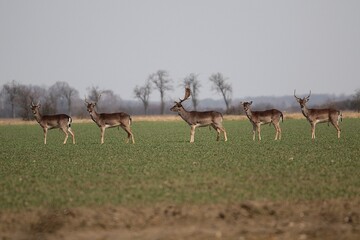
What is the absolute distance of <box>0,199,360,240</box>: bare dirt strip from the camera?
851 centimetres

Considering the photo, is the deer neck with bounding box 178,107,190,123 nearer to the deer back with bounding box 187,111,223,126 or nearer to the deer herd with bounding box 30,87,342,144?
the deer herd with bounding box 30,87,342,144

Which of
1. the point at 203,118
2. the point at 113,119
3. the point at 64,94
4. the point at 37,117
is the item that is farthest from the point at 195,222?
the point at 64,94

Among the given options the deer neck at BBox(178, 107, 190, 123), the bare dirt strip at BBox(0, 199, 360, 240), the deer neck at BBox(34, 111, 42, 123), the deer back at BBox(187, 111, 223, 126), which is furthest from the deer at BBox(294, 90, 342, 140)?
the bare dirt strip at BBox(0, 199, 360, 240)

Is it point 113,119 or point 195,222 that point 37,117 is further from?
point 195,222

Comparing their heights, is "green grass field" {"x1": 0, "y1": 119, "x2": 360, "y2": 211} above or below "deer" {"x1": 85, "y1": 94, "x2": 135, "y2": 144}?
below

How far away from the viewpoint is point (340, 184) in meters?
11.6

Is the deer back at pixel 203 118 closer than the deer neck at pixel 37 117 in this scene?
Yes

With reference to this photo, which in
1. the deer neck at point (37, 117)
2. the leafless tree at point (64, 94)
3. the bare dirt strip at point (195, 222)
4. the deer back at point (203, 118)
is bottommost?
the bare dirt strip at point (195, 222)

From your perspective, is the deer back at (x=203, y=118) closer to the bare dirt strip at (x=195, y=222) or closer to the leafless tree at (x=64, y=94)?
the bare dirt strip at (x=195, y=222)

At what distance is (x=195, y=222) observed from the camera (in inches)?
360

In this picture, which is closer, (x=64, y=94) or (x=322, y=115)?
(x=322, y=115)

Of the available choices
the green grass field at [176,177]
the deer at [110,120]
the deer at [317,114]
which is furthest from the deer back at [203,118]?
the green grass field at [176,177]

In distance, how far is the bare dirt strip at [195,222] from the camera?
27.9ft

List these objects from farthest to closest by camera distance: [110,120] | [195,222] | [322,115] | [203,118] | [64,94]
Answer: [64,94] → [322,115] → [110,120] → [203,118] → [195,222]
